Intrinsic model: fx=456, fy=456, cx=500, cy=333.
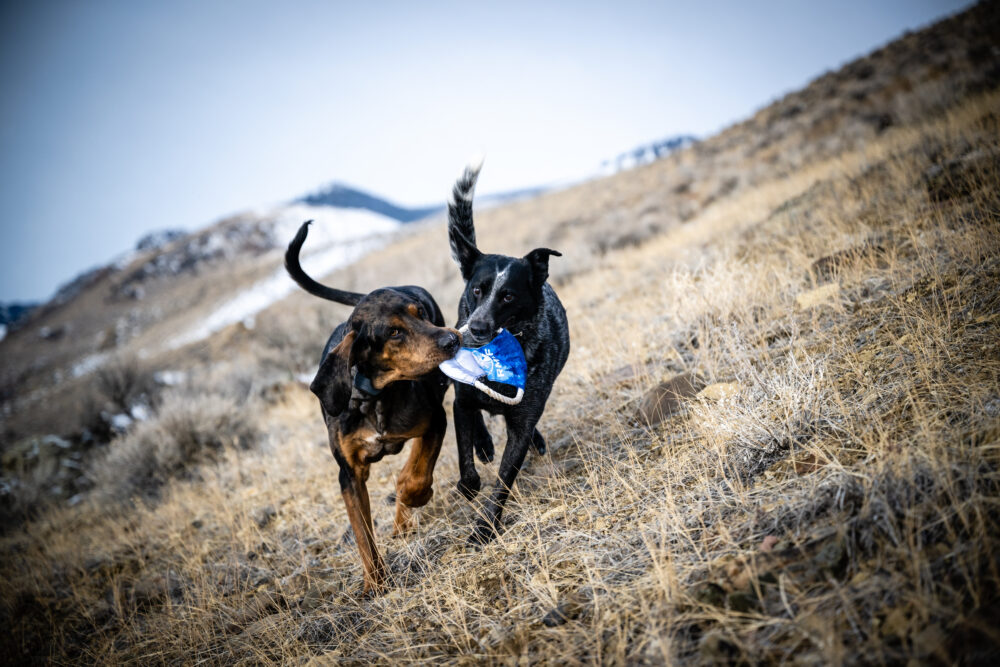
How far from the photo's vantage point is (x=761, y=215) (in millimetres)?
8070

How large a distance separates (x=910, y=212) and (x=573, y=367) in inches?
152

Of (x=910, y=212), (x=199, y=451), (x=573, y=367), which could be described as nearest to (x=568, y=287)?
(x=573, y=367)

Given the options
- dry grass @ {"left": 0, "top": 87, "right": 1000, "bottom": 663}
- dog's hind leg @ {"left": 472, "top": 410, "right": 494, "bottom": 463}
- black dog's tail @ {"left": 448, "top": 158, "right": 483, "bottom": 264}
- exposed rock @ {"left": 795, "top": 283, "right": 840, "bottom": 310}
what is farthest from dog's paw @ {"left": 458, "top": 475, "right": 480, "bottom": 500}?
exposed rock @ {"left": 795, "top": 283, "right": 840, "bottom": 310}

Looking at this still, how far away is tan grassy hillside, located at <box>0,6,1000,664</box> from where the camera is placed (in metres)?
1.48

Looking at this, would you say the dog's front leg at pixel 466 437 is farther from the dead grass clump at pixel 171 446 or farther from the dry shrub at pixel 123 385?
the dry shrub at pixel 123 385

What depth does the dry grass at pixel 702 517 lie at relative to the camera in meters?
1.47

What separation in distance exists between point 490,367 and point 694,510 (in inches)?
51.4

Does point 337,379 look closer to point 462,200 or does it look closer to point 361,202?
point 462,200

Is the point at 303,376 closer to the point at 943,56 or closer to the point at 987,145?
the point at 987,145

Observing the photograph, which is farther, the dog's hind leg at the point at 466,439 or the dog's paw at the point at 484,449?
the dog's paw at the point at 484,449

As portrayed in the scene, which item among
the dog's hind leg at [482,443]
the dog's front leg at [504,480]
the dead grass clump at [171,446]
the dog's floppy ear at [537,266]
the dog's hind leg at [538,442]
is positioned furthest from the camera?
the dead grass clump at [171,446]

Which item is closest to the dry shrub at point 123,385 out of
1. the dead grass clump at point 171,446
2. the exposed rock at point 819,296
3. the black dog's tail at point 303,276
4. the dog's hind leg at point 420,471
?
the dead grass clump at point 171,446

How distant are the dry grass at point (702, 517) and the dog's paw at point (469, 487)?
14 centimetres

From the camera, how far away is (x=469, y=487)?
10.3ft
